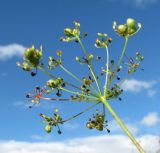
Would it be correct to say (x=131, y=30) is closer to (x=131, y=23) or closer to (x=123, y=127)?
(x=131, y=23)

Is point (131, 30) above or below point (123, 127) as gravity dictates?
above

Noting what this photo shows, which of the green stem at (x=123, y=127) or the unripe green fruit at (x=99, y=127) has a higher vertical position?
the unripe green fruit at (x=99, y=127)

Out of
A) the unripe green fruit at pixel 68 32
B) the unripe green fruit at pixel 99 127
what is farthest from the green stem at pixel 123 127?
the unripe green fruit at pixel 68 32

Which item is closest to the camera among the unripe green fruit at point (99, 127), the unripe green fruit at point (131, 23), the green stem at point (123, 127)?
the green stem at point (123, 127)

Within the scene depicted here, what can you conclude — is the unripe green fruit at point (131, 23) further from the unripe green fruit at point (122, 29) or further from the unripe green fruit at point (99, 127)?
the unripe green fruit at point (99, 127)

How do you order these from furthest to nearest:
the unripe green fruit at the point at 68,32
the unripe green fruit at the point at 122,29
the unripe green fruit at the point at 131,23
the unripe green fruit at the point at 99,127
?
the unripe green fruit at the point at 68,32
the unripe green fruit at the point at 99,127
the unripe green fruit at the point at 122,29
the unripe green fruit at the point at 131,23

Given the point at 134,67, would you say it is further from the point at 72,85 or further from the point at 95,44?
the point at 72,85

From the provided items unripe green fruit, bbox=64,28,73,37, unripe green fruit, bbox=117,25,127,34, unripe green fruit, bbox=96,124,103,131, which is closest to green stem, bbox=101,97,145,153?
unripe green fruit, bbox=96,124,103,131

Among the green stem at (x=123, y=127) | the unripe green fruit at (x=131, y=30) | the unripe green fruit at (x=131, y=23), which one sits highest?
the unripe green fruit at (x=131, y=23)

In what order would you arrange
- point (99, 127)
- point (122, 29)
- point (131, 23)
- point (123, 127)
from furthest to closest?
point (99, 127), point (122, 29), point (131, 23), point (123, 127)

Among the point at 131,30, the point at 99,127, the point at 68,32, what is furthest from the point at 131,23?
the point at 99,127

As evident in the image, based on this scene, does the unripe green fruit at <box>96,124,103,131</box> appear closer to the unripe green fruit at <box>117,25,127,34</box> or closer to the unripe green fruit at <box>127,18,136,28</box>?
the unripe green fruit at <box>117,25,127,34</box>
